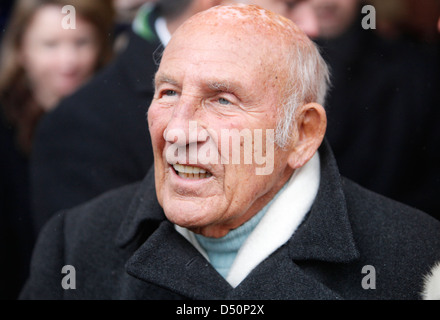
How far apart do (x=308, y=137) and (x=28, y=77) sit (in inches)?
86.3

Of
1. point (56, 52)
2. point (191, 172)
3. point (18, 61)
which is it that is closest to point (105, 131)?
point (56, 52)

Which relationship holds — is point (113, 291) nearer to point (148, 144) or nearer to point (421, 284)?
point (148, 144)

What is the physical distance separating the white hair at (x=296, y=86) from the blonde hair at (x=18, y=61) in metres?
1.66

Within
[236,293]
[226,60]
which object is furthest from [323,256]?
[226,60]

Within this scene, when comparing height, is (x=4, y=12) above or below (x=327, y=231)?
above

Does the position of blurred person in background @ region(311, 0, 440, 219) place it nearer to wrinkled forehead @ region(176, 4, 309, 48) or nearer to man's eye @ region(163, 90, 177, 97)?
wrinkled forehead @ region(176, 4, 309, 48)

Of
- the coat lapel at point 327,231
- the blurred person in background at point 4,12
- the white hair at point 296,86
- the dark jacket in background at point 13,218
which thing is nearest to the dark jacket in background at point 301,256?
the coat lapel at point 327,231

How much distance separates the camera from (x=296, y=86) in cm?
199

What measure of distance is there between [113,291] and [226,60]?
38.9 inches

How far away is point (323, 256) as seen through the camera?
78.9 inches

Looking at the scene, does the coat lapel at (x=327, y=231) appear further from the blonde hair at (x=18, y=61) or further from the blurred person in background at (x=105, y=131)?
the blonde hair at (x=18, y=61)

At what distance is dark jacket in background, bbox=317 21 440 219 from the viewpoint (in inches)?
99.5

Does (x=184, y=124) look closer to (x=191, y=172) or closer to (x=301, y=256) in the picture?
(x=191, y=172)

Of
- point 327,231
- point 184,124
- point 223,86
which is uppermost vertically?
point 223,86
